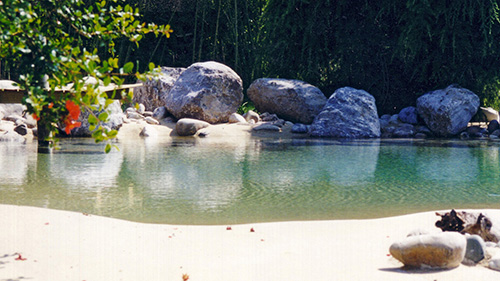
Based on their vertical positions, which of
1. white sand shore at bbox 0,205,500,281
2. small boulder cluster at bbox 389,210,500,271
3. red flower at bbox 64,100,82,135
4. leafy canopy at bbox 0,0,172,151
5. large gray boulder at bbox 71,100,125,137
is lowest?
large gray boulder at bbox 71,100,125,137

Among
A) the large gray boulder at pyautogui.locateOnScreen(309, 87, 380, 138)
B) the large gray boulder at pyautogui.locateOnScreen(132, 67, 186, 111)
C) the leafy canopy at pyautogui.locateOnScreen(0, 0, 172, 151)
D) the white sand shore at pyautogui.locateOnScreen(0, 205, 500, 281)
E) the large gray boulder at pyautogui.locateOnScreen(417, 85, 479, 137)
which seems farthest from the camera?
the large gray boulder at pyautogui.locateOnScreen(132, 67, 186, 111)

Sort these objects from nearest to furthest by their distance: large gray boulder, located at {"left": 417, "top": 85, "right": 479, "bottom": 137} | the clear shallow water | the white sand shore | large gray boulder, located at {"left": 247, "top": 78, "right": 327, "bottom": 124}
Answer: the white sand shore → the clear shallow water → large gray boulder, located at {"left": 417, "top": 85, "right": 479, "bottom": 137} → large gray boulder, located at {"left": 247, "top": 78, "right": 327, "bottom": 124}

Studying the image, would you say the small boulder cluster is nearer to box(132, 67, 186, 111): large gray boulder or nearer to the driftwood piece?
the driftwood piece

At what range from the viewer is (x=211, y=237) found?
3775 millimetres

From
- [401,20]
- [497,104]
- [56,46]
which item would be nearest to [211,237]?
[56,46]

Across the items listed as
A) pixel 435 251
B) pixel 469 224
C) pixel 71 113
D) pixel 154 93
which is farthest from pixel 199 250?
pixel 154 93

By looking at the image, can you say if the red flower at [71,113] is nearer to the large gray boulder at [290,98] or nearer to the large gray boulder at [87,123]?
the large gray boulder at [87,123]

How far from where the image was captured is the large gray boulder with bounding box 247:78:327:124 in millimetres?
12211

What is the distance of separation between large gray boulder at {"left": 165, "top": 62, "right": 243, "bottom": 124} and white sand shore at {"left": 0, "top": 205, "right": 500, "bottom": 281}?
305 inches

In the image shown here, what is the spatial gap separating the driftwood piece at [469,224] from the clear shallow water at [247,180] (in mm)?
1028

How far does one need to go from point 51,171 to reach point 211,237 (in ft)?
11.6

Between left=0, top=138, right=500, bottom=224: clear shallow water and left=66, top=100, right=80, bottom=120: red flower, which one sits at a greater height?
left=66, top=100, right=80, bottom=120: red flower

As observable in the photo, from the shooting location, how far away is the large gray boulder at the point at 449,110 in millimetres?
11453

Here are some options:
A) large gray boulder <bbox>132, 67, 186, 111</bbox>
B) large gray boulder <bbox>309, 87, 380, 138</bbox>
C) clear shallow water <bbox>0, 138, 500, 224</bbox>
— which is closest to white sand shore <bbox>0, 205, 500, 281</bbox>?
clear shallow water <bbox>0, 138, 500, 224</bbox>
